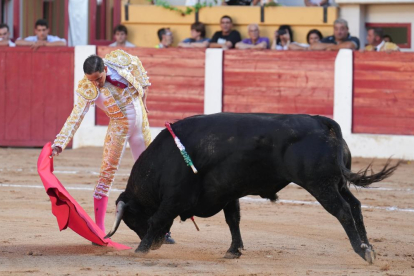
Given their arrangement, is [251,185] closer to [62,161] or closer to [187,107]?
[62,161]

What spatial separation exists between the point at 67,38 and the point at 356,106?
4364 mm

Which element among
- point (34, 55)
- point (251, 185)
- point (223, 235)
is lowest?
point (223, 235)

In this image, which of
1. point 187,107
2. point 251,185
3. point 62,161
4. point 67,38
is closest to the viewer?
point 251,185

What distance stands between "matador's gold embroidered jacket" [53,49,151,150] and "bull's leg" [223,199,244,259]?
687mm

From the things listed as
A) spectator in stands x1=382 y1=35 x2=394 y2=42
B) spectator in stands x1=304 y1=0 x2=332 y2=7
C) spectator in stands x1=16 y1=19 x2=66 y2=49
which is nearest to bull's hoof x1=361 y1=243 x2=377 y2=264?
spectator in stands x1=382 y1=35 x2=394 y2=42

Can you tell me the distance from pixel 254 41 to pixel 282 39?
1.15ft

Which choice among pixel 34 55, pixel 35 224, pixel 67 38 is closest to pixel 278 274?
pixel 35 224

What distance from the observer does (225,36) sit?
10.3m

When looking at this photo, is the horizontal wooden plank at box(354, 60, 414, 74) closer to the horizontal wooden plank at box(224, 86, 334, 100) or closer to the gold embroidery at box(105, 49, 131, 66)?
the horizontal wooden plank at box(224, 86, 334, 100)

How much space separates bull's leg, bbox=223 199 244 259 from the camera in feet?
14.2

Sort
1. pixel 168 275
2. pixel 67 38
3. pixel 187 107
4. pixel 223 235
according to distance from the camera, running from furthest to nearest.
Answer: pixel 67 38, pixel 187 107, pixel 223 235, pixel 168 275

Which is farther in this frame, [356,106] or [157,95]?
[157,95]

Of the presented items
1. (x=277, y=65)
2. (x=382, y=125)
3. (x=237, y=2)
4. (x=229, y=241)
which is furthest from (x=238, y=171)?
(x=237, y=2)

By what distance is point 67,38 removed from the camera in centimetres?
1166
